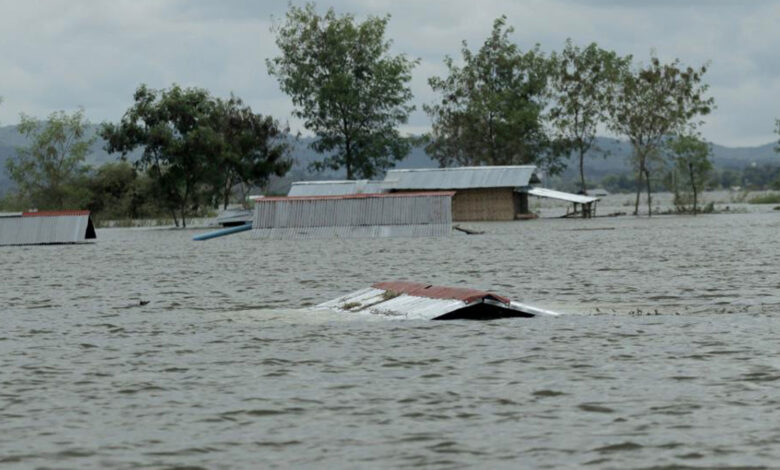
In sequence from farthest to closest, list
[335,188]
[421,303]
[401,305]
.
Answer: [335,188]
[401,305]
[421,303]

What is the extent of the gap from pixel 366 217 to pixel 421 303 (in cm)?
3511

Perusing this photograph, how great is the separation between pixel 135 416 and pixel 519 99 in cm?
8806

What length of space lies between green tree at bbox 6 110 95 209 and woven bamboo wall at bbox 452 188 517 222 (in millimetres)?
31268

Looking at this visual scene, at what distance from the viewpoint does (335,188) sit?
77062 mm

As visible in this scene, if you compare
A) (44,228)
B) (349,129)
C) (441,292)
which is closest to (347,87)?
(349,129)

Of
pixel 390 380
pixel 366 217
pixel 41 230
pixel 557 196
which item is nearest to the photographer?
pixel 390 380

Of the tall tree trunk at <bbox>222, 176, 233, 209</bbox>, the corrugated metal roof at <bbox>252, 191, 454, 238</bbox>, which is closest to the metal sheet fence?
the corrugated metal roof at <bbox>252, 191, 454, 238</bbox>

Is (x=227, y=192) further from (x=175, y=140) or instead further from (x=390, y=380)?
(x=390, y=380)

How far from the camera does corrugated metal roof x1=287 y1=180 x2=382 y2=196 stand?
252ft

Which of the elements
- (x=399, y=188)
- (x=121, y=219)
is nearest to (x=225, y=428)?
(x=399, y=188)

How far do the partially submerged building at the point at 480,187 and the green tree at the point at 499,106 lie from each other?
53.5 feet

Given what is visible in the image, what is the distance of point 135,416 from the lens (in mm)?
9148

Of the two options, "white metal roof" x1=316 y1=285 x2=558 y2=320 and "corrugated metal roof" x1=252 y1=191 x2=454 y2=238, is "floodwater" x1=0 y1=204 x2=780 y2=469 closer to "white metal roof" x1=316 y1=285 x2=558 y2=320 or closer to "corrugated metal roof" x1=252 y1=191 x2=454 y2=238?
"white metal roof" x1=316 y1=285 x2=558 y2=320

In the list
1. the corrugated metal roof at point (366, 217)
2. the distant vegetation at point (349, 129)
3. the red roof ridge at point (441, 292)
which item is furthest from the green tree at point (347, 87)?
the red roof ridge at point (441, 292)
